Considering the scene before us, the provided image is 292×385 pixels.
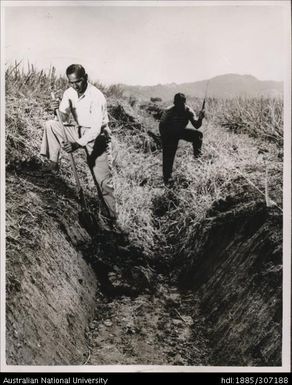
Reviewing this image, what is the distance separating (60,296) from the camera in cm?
503

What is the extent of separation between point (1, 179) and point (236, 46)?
8.91ft

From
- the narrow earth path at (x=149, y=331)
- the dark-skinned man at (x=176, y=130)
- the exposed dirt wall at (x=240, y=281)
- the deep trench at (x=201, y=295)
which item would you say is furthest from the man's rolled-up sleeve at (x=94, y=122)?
the narrow earth path at (x=149, y=331)

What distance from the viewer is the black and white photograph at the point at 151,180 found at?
16.6 ft

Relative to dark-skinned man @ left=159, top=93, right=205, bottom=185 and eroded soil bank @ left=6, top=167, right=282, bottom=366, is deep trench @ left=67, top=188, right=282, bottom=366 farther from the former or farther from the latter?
dark-skinned man @ left=159, top=93, right=205, bottom=185

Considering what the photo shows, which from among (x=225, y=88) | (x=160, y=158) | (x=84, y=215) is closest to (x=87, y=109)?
(x=160, y=158)

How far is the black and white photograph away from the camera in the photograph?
506cm

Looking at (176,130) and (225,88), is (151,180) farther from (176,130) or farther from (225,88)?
(225,88)

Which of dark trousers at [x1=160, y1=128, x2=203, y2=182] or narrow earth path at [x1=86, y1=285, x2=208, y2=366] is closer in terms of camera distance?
narrow earth path at [x1=86, y1=285, x2=208, y2=366]

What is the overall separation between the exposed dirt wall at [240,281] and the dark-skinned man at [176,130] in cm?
71

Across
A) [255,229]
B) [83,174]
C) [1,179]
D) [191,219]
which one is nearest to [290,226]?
[255,229]

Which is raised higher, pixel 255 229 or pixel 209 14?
pixel 209 14

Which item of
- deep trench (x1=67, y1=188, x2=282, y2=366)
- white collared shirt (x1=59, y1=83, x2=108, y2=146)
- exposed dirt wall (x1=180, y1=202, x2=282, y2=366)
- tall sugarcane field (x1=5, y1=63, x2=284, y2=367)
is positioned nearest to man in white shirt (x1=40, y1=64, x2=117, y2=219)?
white collared shirt (x1=59, y1=83, x2=108, y2=146)

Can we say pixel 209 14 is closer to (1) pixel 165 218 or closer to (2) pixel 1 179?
(1) pixel 165 218

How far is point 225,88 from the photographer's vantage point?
5629 mm
